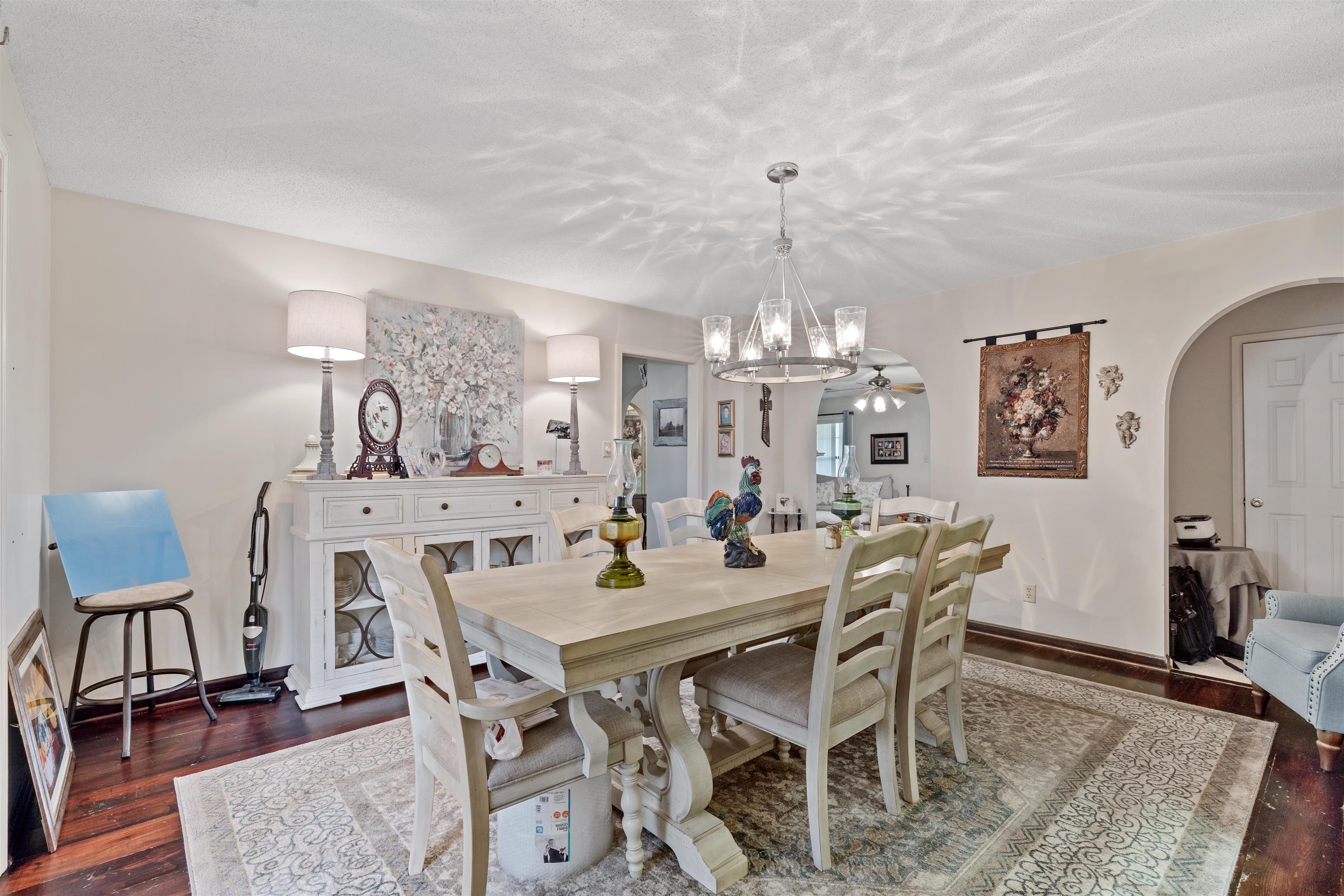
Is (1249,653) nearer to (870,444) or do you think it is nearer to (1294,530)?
(1294,530)

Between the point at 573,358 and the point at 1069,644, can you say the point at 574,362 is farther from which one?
the point at 1069,644

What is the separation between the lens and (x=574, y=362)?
3.95 meters

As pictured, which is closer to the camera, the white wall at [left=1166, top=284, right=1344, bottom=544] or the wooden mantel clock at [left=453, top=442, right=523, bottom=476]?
the wooden mantel clock at [left=453, top=442, right=523, bottom=476]

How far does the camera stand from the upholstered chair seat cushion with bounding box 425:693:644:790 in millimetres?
1444

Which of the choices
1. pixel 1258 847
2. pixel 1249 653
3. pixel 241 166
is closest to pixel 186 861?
pixel 241 166

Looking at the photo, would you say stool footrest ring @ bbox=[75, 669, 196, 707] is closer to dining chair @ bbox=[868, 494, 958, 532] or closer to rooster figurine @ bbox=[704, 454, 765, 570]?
rooster figurine @ bbox=[704, 454, 765, 570]

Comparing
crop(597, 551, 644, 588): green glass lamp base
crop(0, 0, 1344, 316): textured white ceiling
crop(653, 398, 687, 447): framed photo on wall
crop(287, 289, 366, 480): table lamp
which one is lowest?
crop(597, 551, 644, 588): green glass lamp base

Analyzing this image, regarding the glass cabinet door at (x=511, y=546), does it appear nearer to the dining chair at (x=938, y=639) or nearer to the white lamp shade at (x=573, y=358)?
the white lamp shade at (x=573, y=358)

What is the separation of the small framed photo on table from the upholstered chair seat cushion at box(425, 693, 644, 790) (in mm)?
3812

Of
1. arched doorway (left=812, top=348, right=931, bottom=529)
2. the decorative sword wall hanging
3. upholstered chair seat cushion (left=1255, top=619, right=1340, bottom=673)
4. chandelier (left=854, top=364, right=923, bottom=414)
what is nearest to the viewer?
upholstered chair seat cushion (left=1255, top=619, right=1340, bottom=673)

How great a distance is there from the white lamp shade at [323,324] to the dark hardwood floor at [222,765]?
5.54 feet

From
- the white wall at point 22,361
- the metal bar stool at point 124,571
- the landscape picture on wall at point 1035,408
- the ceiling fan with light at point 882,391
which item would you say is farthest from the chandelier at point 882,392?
the white wall at point 22,361

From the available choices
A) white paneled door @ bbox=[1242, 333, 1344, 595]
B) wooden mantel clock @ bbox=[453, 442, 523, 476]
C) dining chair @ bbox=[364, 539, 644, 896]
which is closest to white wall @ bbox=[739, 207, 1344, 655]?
white paneled door @ bbox=[1242, 333, 1344, 595]

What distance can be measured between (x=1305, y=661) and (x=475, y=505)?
3.66m
